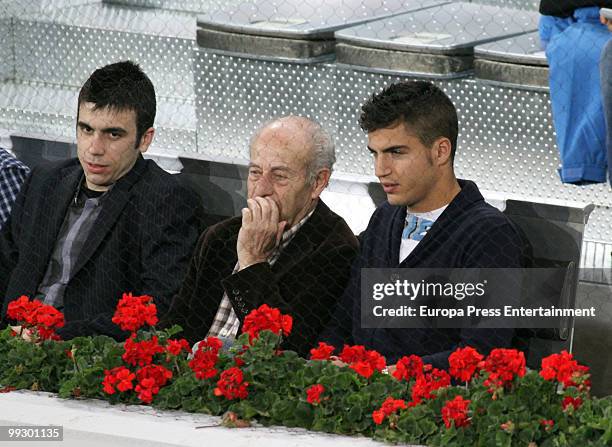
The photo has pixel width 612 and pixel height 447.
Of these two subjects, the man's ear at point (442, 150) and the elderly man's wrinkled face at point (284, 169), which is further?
the elderly man's wrinkled face at point (284, 169)

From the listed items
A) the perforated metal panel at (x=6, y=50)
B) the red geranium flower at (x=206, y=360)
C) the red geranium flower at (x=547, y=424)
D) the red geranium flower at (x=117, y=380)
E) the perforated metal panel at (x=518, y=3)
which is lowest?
the red geranium flower at (x=547, y=424)

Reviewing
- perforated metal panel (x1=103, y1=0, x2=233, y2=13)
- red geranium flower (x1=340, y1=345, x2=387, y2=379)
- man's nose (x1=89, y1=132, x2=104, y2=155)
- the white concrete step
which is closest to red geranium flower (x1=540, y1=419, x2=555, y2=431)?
red geranium flower (x1=340, y1=345, x2=387, y2=379)

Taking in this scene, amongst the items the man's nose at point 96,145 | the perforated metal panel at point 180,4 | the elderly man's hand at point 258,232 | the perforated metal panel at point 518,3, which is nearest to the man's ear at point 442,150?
the elderly man's hand at point 258,232

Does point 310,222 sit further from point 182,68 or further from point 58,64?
point 58,64

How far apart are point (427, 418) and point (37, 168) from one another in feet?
4.85

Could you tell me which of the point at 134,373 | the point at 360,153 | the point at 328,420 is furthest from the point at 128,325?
the point at 360,153

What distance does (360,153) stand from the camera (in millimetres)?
4480

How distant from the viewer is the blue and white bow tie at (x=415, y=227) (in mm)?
2971

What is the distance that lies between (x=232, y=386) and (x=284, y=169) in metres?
0.75

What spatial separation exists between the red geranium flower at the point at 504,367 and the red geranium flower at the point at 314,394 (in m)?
0.28

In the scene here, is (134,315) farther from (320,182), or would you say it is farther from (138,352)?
(320,182)

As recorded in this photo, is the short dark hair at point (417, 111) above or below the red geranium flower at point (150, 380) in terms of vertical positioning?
above

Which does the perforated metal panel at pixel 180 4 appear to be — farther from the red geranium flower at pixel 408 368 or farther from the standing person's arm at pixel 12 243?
the red geranium flower at pixel 408 368

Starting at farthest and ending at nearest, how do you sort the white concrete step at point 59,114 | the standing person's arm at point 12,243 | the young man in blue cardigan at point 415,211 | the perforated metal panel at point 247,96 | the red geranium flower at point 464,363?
the white concrete step at point 59,114 < the perforated metal panel at point 247,96 < the standing person's arm at point 12,243 < the young man in blue cardigan at point 415,211 < the red geranium flower at point 464,363
